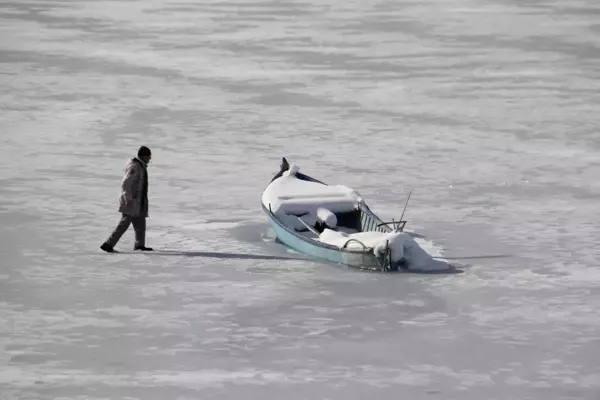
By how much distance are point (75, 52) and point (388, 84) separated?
430 inches

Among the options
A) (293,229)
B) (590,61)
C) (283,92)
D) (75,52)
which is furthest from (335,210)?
(75,52)

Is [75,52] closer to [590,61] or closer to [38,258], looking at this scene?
[590,61]

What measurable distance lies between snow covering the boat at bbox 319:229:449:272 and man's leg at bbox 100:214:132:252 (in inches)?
105

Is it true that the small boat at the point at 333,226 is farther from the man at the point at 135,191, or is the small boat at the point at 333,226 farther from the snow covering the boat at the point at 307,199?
the man at the point at 135,191

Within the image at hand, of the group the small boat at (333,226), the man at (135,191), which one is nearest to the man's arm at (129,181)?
the man at (135,191)

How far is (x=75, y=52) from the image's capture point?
40.6 meters

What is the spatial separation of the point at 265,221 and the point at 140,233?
2777 mm

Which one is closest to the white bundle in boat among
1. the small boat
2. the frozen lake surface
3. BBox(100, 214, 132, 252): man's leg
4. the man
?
the small boat

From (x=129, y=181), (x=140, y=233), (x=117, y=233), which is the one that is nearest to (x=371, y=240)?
(x=140, y=233)

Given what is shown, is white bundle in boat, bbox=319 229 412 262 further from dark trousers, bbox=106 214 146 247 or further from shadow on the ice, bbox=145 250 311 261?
dark trousers, bbox=106 214 146 247

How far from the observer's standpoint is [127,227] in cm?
1845

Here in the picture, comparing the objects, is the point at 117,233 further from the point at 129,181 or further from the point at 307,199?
the point at 307,199

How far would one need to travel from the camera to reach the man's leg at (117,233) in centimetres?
1830

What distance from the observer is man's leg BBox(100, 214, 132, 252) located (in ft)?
60.0
